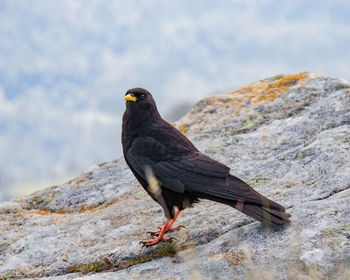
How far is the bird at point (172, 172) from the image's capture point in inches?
172

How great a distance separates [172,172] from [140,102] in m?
1.34

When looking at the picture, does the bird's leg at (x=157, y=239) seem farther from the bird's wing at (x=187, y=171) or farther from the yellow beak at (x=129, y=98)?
the yellow beak at (x=129, y=98)

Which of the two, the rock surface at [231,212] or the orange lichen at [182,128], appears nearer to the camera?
the rock surface at [231,212]

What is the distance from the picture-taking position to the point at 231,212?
4941mm

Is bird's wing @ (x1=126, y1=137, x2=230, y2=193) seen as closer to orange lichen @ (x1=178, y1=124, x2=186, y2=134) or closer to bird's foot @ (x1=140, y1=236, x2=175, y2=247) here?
bird's foot @ (x1=140, y1=236, x2=175, y2=247)

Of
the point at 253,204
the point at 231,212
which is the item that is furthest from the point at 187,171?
the point at 253,204

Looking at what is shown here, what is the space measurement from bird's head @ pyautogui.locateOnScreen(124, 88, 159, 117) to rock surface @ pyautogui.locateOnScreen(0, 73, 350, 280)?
1.33m

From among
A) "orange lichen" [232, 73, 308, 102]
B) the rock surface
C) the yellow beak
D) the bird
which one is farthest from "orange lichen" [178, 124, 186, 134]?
the yellow beak

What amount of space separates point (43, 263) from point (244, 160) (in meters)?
3.22

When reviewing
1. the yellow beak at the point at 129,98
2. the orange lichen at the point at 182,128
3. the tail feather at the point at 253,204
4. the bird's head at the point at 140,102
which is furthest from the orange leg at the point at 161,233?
the orange lichen at the point at 182,128

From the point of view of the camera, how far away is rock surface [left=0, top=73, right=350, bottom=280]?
383cm

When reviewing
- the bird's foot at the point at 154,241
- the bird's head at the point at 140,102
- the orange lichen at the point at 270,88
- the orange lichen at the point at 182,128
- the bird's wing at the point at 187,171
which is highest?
the orange lichen at the point at 270,88

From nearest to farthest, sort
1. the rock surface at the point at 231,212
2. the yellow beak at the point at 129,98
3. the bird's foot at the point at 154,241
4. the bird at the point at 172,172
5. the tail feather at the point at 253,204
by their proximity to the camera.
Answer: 1. the rock surface at the point at 231,212
2. the tail feather at the point at 253,204
3. the bird at the point at 172,172
4. the bird's foot at the point at 154,241
5. the yellow beak at the point at 129,98

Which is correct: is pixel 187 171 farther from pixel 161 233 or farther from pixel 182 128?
pixel 182 128
